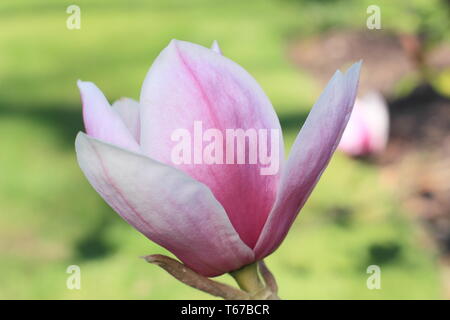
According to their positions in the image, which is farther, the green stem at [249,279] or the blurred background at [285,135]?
the blurred background at [285,135]

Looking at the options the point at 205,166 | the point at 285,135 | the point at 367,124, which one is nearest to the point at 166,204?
the point at 205,166

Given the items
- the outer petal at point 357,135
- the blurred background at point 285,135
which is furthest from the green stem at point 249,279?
the outer petal at point 357,135

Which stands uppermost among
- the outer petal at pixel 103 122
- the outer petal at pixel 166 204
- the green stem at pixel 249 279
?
the outer petal at pixel 103 122

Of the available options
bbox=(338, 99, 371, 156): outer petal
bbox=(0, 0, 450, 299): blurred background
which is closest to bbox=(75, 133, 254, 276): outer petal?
bbox=(0, 0, 450, 299): blurred background

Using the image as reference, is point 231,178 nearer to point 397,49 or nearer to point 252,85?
point 252,85

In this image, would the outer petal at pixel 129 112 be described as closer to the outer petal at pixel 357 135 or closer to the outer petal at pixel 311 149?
the outer petal at pixel 311 149

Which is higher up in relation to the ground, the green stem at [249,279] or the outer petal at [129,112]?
the outer petal at [129,112]

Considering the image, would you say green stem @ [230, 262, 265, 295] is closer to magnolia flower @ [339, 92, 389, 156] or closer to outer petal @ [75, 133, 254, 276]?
outer petal @ [75, 133, 254, 276]
